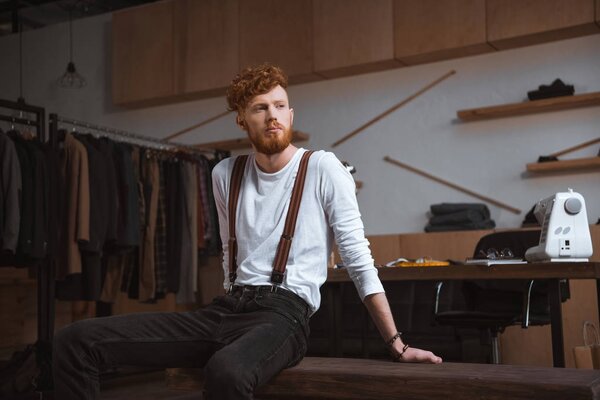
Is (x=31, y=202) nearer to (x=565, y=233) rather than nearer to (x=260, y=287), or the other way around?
(x=260, y=287)

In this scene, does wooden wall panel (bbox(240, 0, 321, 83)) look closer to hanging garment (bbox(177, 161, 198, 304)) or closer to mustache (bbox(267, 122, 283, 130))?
hanging garment (bbox(177, 161, 198, 304))

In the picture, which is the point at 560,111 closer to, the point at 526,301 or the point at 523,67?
the point at 523,67

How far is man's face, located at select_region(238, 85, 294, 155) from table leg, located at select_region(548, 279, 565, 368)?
1.40m

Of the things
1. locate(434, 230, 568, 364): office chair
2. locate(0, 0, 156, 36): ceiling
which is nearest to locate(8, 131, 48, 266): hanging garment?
locate(434, 230, 568, 364): office chair

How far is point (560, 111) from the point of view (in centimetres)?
555

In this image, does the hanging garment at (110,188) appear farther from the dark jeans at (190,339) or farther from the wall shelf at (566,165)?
the dark jeans at (190,339)

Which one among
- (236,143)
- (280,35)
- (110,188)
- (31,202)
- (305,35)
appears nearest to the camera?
(31,202)

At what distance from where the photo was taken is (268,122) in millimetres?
2225

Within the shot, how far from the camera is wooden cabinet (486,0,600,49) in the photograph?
5250 millimetres

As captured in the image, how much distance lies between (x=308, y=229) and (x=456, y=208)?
3.65 m

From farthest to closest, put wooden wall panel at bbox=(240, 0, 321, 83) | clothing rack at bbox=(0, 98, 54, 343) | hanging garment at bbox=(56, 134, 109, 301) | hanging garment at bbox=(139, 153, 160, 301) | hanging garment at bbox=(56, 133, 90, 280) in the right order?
wooden wall panel at bbox=(240, 0, 321, 83), hanging garment at bbox=(139, 153, 160, 301), hanging garment at bbox=(56, 134, 109, 301), hanging garment at bbox=(56, 133, 90, 280), clothing rack at bbox=(0, 98, 54, 343)

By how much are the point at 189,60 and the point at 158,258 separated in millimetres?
2238

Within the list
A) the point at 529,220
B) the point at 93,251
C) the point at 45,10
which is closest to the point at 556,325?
the point at 529,220

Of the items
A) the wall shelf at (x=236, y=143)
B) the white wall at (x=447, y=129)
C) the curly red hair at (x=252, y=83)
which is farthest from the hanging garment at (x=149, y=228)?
the curly red hair at (x=252, y=83)
